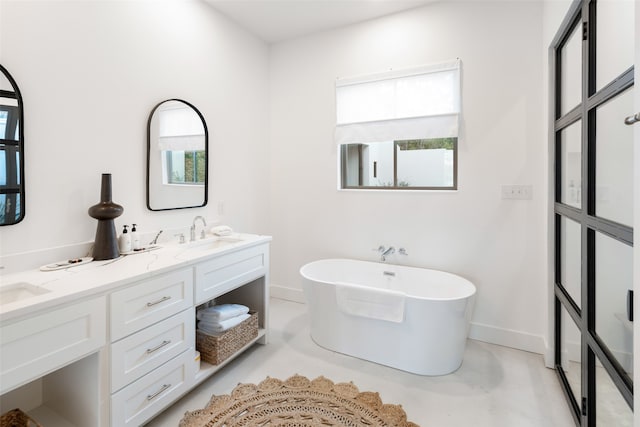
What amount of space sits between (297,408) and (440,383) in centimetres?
93

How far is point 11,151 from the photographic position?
1640 mm

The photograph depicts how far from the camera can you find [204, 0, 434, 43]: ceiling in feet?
9.19

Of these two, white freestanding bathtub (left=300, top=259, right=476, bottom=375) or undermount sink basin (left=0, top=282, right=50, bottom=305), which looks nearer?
undermount sink basin (left=0, top=282, right=50, bottom=305)

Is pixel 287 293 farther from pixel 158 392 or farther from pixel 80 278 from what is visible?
pixel 80 278

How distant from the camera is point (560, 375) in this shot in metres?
2.17

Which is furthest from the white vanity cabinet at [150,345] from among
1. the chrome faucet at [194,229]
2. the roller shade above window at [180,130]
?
the roller shade above window at [180,130]

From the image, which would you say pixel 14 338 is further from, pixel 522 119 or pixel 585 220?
pixel 522 119

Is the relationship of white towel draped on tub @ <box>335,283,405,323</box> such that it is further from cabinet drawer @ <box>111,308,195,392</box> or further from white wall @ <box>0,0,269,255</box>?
white wall @ <box>0,0,269,255</box>

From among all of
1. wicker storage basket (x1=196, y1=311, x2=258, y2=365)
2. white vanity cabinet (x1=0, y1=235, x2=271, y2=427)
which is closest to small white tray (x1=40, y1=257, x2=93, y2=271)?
white vanity cabinet (x1=0, y1=235, x2=271, y2=427)

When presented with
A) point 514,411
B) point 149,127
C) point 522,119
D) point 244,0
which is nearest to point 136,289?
point 149,127

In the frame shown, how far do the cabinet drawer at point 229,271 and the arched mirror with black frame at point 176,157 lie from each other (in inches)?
26.8

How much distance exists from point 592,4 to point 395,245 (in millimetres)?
2066

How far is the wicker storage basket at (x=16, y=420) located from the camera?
1.47 meters

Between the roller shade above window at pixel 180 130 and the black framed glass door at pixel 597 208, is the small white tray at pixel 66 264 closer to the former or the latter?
the roller shade above window at pixel 180 130
